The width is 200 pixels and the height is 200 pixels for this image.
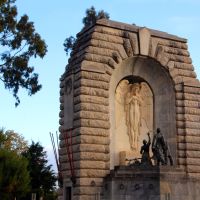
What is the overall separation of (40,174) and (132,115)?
17038 mm

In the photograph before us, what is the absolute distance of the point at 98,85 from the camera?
2364 cm

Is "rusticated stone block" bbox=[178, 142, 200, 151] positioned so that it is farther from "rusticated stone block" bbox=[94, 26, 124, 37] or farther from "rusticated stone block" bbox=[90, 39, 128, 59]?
"rusticated stone block" bbox=[94, 26, 124, 37]

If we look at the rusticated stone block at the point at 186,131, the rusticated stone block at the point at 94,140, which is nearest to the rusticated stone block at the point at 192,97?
the rusticated stone block at the point at 186,131

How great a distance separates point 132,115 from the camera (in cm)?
2619

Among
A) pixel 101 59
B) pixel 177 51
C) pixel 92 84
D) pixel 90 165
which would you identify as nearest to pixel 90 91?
pixel 92 84

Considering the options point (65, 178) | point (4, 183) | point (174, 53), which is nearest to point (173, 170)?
point (65, 178)

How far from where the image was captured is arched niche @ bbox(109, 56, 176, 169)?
985 inches

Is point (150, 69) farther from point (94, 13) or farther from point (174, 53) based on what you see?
point (94, 13)

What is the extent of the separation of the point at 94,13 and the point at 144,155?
686 inches

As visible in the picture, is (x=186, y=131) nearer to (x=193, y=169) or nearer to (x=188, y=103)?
(x=188, y=103)

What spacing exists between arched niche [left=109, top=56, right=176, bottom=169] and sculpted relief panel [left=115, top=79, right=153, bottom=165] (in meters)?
0.13

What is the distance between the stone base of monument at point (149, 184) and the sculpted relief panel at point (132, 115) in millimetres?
3409

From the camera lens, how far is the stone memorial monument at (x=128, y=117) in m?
21.8

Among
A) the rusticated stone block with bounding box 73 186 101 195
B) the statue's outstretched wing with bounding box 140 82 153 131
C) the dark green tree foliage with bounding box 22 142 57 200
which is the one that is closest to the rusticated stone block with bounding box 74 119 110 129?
the rusticated stone block with bounding box 73 186 101 195
